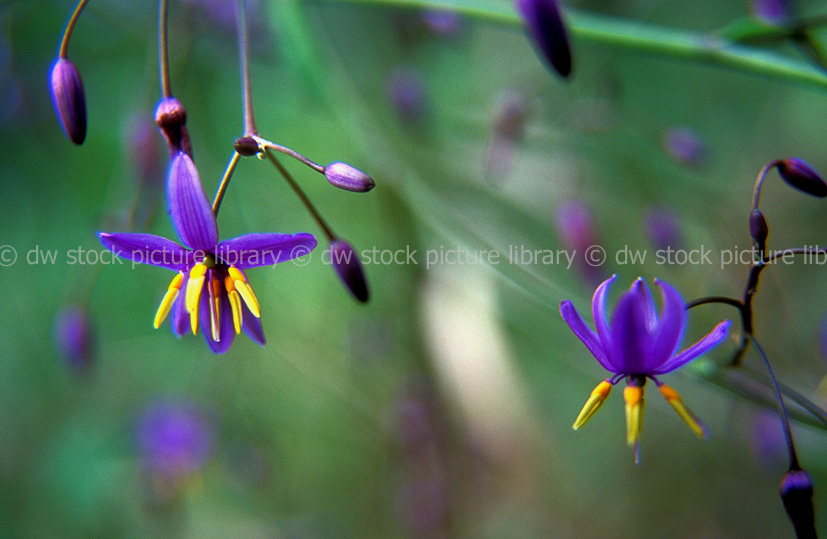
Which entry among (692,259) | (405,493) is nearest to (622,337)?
(405,493)

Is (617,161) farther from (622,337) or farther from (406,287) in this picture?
(622,337)

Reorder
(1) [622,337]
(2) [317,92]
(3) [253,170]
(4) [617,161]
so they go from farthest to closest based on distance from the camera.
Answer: (3) [253,170], (4) [617,161], (2) [317,92], (1) [622,337]

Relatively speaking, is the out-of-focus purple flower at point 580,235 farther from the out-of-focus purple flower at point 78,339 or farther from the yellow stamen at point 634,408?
the out-of-focus purple flower at point 78,339

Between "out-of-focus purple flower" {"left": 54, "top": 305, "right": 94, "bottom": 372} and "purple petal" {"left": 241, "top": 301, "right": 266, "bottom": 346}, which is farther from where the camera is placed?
"out-of-focus purple flower" {"left": 54, "top": 305, "right": 94, "bottom": 372}

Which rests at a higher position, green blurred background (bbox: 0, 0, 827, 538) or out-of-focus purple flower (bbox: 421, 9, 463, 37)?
out-of-focus purple flower (bbox: 421, 9, 463, 37)

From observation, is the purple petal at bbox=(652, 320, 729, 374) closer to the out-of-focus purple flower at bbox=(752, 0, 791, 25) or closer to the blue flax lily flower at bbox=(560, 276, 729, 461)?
the blue flax lily flower at bbox=(560, 276, 729, 461)

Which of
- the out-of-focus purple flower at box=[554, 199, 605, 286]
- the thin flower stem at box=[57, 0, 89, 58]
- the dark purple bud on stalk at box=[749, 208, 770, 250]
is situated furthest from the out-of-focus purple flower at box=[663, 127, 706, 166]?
the thin flower stem at box=[57, 0, 89, 58]

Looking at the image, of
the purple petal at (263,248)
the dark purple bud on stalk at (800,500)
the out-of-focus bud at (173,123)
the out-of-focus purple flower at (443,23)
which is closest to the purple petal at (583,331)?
the dark purple bud on stalk at (800,500)
